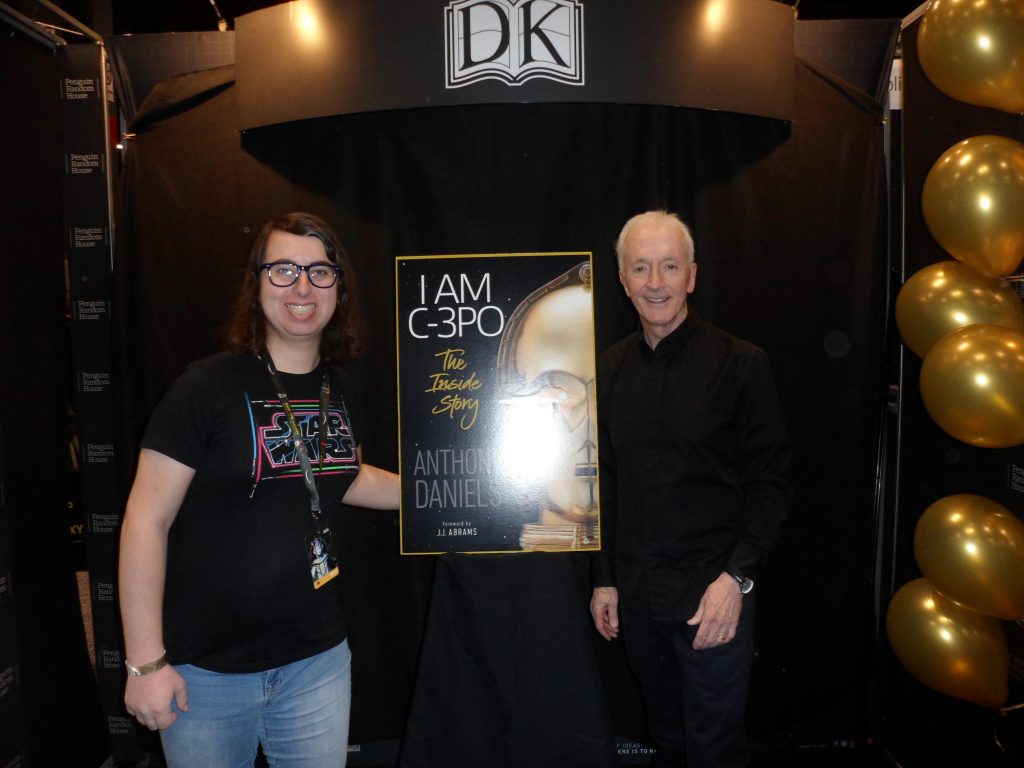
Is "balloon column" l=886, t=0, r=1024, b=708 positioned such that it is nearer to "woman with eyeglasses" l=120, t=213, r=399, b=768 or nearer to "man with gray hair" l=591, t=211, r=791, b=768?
"man with gray hair" l=591, t=211, r=791, b=768

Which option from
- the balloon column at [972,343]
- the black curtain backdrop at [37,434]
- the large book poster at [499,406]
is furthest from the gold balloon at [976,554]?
the black curtain backdrop at [37,434]

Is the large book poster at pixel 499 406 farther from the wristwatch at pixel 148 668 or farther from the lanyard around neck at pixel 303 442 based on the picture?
the wristwatch at pixel 148 668

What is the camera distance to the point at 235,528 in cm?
127

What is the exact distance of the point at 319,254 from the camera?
55.1 inches

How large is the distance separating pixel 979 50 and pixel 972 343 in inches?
29.0

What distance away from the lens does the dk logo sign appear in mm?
1991

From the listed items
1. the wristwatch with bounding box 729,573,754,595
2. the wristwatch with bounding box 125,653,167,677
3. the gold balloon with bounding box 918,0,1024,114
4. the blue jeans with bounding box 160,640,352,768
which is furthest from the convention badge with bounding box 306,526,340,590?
the gold balloon with bounding box 918,0,1024,114

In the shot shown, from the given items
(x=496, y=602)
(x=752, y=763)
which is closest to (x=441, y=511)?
(x=496, y=602)

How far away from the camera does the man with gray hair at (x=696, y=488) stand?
1.58 metres

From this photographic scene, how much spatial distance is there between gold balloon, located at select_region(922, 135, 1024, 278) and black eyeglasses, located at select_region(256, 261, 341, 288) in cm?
157

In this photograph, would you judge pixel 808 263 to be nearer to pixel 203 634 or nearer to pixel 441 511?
pixel 441 511

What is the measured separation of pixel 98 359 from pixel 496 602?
1599 millimetres

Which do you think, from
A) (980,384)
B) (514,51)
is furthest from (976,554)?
(514,51)

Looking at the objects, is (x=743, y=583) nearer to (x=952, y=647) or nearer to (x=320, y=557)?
(x=952, y=647)
